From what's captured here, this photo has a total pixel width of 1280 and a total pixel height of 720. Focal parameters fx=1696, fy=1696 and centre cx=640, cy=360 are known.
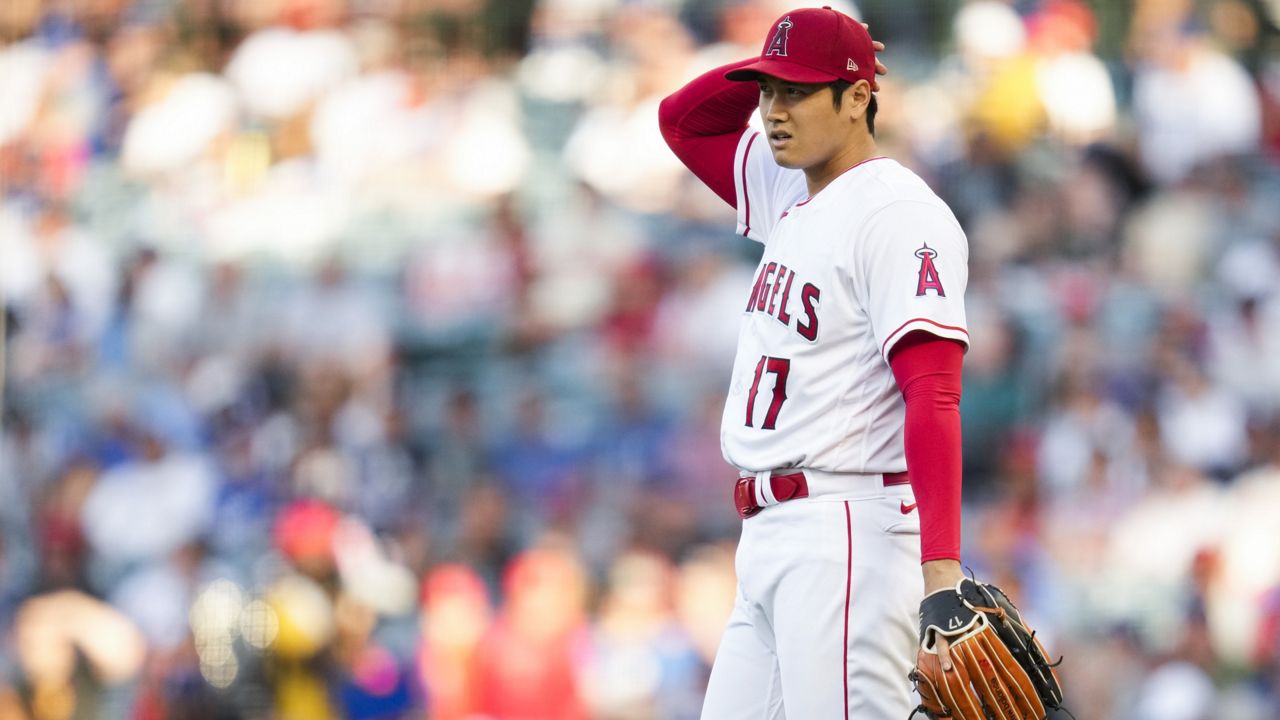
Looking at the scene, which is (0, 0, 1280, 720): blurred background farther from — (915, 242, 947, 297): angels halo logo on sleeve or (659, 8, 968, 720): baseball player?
(915, 242, 947, 297): angels halo logo on sleeve

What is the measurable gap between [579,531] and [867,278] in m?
4.64

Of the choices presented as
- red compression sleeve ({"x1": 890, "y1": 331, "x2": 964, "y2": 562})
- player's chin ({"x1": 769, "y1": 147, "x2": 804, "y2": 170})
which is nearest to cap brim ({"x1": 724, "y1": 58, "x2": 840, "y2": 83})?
player's chin ({"x1": 769, "y1": 147, "x2": 804, "y2": 170})

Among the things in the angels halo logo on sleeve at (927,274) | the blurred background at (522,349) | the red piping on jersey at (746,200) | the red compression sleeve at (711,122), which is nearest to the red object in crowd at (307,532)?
the blurred background at (522,349)

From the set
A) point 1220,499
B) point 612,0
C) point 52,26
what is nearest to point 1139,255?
point 1220,499

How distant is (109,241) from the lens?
9375mm

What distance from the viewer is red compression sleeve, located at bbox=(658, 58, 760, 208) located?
3605mm

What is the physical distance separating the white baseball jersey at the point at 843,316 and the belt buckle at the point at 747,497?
1.7 inches

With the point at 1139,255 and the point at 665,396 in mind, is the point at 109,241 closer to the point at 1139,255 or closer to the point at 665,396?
the point at 665,396

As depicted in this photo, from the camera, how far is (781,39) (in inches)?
122

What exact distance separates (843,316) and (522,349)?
5.41 metres

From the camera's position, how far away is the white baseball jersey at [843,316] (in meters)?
2.94

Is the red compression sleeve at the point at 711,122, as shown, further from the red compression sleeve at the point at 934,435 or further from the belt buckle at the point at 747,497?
the red compression sleeve at the point at 934,435

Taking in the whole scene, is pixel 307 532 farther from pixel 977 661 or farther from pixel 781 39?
pixel 977 661

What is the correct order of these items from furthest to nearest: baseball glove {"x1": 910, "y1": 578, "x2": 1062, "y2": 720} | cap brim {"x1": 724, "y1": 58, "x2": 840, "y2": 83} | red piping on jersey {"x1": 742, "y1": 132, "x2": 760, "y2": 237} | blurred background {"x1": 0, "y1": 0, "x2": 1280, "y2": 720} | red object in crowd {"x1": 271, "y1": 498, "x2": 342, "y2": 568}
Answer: red object in crowd {"x1": 271, "y1": 498, "x2": 342, "y2": 568}, blurred background {"x1": 0, "y1": 0, "x2": 1280, "y2": 720}, red piping on jersey {"x1": 742, "y1": 132, "x2": 760, "y2": 237}, cap brim {"x1": 724, "y1": 58, "x2": 840, "y2": 83}, baseball glove {"x1": 910, "y1": 578, "x2": 1062, "y2": 720}
